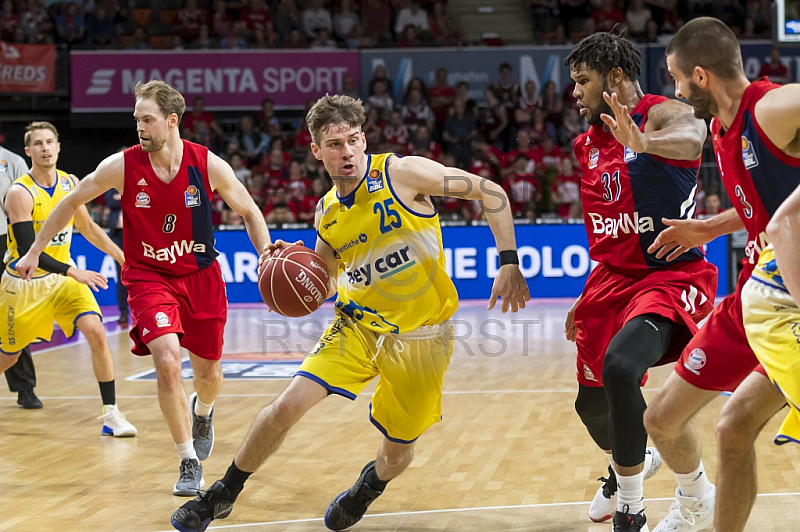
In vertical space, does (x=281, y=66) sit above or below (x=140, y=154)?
above

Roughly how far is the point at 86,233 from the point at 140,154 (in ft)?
5.22

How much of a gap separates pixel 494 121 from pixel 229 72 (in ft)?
15.3

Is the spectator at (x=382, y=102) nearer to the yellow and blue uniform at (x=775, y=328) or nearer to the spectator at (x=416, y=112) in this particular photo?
the spectator at (x=416, y=112)

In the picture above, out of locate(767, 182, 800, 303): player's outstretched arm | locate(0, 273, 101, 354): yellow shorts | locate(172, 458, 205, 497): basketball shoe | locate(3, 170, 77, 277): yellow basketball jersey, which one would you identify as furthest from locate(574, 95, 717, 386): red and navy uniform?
locate(3, 170, 77, 277): yellow basketball jersey

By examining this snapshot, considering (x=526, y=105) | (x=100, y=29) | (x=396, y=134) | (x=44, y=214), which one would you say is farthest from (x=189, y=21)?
(x=44, y=214)

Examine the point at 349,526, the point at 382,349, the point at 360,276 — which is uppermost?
the point at 360,276

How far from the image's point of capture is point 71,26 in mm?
17750

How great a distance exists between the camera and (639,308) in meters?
4.12

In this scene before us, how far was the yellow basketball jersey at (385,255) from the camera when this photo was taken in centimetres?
433

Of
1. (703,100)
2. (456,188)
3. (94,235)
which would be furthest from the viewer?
(94,235)

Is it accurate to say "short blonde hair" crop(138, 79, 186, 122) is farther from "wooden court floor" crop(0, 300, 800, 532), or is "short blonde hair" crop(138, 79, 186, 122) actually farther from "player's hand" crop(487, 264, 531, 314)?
"player's hand" crop(487, 264, 531, 314)

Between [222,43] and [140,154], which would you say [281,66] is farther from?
[140,154]

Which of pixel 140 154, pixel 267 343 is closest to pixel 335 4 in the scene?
pixel 267 343

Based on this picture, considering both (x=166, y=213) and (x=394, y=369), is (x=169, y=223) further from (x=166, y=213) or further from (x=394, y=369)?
(x=394, y=369)
